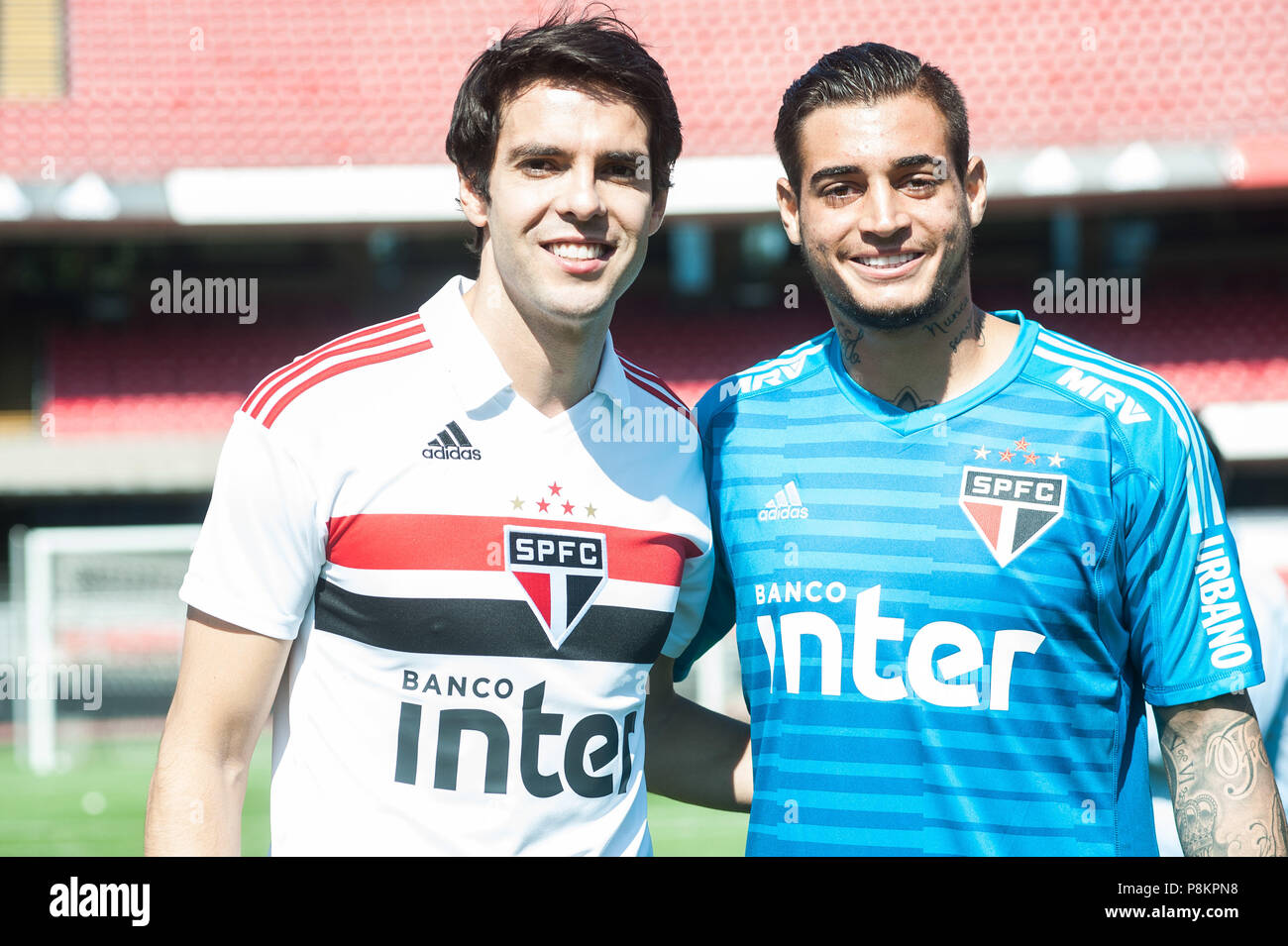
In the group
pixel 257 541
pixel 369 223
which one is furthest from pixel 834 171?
pixel 369 223

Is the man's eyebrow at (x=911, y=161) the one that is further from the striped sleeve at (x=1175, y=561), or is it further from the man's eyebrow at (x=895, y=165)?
the striped sleeve at (x=1175, y=561)

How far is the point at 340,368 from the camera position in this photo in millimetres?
2109

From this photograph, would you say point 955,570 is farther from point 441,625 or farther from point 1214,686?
point 441,625

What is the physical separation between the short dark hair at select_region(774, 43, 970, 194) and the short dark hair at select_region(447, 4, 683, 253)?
0.78 feet

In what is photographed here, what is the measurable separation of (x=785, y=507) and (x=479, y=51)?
1317 centimetres

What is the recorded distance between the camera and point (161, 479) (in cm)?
1234

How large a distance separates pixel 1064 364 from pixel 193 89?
47.7 feet

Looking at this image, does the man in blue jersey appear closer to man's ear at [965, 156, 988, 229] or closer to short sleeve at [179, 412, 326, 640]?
man's ear at [965, 156, 988, 229]

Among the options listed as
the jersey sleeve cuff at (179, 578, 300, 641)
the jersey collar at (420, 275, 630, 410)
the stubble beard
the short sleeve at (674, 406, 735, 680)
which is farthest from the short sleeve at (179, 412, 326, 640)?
the stubble beard

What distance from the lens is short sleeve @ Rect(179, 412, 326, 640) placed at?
1.95 meters

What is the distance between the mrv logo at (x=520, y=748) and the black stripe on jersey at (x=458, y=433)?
1.32 ft

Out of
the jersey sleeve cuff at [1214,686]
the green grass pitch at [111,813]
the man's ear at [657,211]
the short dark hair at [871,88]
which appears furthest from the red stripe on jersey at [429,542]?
the green grass pitch at [111,813]
